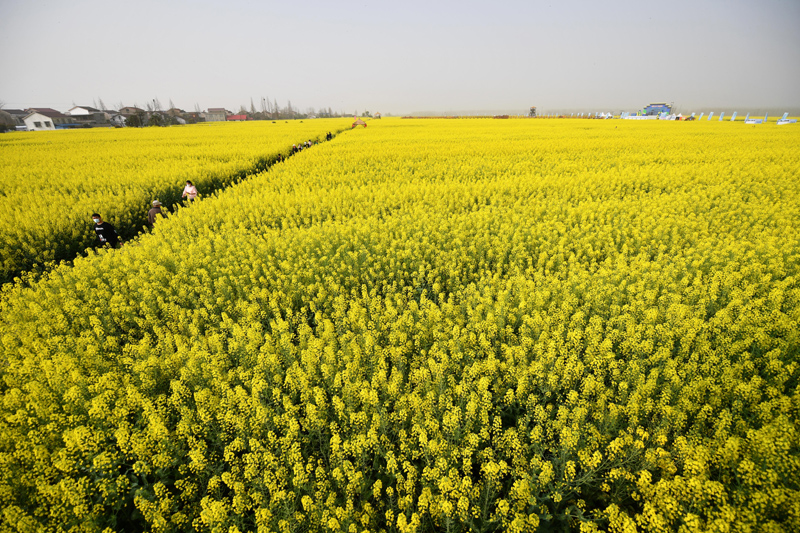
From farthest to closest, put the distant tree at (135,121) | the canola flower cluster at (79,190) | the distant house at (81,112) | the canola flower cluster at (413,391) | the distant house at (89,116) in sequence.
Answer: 1. the distant house at (81,112)
2. the distant house at (89,116)
3. the distant tree at (135,121)
4. the canola flower cluster at (79,190)
5. the canola flower cluster at (413,391)

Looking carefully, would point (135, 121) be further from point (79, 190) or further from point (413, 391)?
point (413, 391)

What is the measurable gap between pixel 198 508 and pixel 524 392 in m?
3.42

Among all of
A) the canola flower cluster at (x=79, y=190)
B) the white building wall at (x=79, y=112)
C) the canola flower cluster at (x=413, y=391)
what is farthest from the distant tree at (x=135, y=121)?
the canola flower cluster at (x=413, y=391)

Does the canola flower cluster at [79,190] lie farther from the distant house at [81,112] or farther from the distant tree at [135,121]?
the distant house at [81,112]

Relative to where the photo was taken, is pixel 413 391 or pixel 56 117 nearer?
pixel 413 391

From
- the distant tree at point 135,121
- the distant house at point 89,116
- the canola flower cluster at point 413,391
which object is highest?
the distant house at point 89,116

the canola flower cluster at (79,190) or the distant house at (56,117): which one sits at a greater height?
the distant house at (56,117)

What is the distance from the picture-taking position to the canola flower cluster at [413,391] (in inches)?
109

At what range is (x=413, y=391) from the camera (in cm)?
A: 356

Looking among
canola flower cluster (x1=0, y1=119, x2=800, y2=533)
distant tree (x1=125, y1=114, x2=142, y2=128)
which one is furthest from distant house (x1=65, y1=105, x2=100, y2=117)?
canola flower cluster (x1=0, y1=119, x2=800, y2=533)

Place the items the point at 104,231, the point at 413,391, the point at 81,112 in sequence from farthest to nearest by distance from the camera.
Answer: the point at 81,112, the point at 104,231, the point at 413,391

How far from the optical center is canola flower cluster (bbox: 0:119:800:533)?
2758 millimetres

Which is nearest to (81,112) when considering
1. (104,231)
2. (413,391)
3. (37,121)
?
(37,121)

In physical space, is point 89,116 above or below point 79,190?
above
